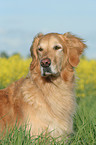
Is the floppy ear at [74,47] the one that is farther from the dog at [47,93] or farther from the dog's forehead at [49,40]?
the dog's forehead at [49,40]

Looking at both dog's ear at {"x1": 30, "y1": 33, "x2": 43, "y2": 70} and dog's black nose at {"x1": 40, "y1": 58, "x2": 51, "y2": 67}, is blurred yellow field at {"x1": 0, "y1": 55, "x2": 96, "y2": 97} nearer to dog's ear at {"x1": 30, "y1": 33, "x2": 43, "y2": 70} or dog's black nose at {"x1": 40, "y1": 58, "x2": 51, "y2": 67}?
dog's ear at {"x1": 30, "y1": 33, "x2": 43, "y2": 70}

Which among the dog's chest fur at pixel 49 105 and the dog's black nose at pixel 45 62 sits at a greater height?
the dog's black nose at pixel 45 62

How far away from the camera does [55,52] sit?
3701 millimetres

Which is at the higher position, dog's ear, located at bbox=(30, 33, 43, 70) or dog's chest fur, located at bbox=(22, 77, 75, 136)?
dog's ear, located at bbox=(30, 33, 43, 70)

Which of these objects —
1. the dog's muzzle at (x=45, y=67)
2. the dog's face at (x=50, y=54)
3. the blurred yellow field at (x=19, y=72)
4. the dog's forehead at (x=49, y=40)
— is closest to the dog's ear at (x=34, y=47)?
the dog's face at (x=50, y=54)

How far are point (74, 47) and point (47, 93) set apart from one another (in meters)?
1.03

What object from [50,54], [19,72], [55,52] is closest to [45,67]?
[50,54]

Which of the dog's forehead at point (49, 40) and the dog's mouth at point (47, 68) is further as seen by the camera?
the dog's forehead at point (49, 40)

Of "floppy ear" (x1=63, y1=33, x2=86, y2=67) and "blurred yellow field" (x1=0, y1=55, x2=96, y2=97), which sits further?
"blurred yellow field" (x1=0, y1=55, x2=96, y2=97)

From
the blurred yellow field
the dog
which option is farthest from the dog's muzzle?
the blurred yellow field

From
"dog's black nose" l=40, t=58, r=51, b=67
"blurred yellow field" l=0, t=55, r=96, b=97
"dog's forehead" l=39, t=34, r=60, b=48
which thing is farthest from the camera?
"blurred yellow field" l=0, t=55, r=96, b=97

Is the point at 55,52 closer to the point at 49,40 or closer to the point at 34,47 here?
the point at 49,40

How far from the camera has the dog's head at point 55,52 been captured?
354 centimetres

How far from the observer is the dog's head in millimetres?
3539
